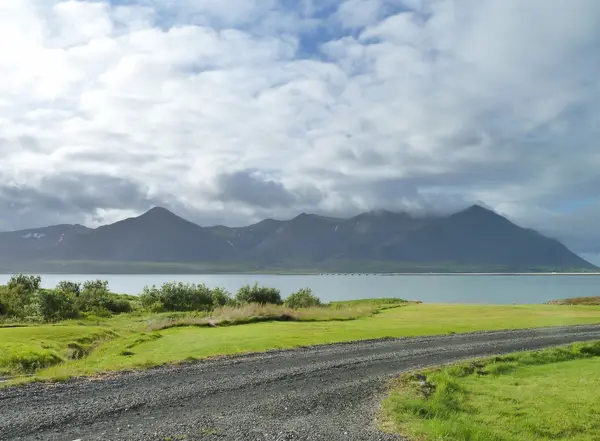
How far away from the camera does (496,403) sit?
61.4ft

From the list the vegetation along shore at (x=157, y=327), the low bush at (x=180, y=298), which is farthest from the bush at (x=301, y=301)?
the low bush at (x=180, y=298)

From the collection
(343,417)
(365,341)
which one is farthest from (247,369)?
(365,341)

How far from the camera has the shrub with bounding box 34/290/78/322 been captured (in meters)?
57.6

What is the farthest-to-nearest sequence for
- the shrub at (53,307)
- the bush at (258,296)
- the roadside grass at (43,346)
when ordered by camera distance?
1. the bush at (258,296)
2. the shrub at (53,307)
3. the roadside grass at (43,346)

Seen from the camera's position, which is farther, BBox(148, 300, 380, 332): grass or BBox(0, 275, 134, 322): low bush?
BBox(0, 275, 134, 322): low bush

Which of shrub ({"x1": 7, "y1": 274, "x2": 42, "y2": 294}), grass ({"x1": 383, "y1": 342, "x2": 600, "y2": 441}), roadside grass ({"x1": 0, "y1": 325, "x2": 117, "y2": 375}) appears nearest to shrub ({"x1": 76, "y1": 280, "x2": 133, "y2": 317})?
shrub ({"x1": 7, "y1": 274, "x2": 42, "y2": 294})

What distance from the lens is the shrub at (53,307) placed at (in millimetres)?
57562

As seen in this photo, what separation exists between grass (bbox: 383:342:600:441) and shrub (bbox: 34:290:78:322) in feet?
153

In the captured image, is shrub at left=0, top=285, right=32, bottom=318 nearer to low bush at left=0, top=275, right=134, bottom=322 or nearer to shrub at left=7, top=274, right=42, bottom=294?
low bush at left=0, top=275, right=134, bottom=322

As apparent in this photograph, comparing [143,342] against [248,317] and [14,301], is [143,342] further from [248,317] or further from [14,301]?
[14,301]

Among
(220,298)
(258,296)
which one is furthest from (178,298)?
(258,296)

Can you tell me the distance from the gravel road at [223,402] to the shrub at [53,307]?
38557 millimetres

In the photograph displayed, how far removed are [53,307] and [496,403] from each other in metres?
52.8

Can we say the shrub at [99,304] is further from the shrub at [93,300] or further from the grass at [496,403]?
the grass at [496,403]
